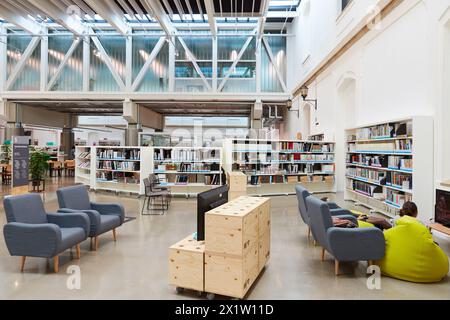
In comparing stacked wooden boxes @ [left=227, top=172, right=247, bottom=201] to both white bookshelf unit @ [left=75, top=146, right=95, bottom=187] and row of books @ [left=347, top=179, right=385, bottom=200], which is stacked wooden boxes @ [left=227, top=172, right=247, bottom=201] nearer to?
row of books @ [left=347, top=179, right=385, bottom=200]

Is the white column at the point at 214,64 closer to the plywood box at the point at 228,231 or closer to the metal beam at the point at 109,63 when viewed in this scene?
the metal beam at the point at 109,63

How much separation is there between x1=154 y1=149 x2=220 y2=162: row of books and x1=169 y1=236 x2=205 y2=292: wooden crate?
613 cm

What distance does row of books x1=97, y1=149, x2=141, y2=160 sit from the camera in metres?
9.48

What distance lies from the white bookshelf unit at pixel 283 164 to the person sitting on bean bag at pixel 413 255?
5.83 meters

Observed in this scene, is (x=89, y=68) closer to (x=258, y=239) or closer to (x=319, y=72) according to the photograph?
(x=319, y=72)

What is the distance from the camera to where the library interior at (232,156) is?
318 centimetres

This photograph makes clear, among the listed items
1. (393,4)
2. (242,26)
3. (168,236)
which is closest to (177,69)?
(242,26)

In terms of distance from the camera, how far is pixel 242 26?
13758 mm

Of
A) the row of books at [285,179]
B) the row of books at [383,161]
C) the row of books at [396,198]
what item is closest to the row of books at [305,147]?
the row of books at [285,179]

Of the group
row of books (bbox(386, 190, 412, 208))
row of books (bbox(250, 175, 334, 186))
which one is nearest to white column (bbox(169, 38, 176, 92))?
row of books (bbox(250, 175, 334, 186))

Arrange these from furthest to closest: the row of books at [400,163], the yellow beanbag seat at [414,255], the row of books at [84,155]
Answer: the row of books at [84,155] → the row of books at [400,163] → the yellow beanbag seat at [414,255]

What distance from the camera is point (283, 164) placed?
9.78 metres

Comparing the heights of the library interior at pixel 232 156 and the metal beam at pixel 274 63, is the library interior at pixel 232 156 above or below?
below
